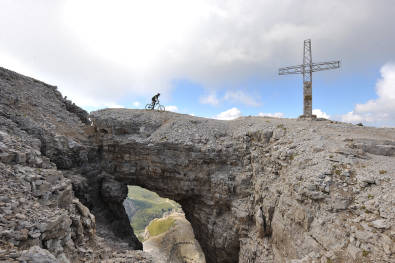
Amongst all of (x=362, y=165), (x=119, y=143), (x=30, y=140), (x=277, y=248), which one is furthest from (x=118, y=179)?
(x=362, y=165)

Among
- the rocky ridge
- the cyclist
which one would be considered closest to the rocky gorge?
the rocky ridge

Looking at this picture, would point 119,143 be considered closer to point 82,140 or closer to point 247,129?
point 82,140

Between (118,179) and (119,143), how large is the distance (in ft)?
17.2

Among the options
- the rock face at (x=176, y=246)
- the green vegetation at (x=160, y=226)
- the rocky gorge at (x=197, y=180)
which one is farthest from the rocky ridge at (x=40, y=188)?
the green vegetation at (x=160, y=226)

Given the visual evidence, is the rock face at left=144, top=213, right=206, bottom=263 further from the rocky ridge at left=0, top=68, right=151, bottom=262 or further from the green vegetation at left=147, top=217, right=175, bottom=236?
the rocky ridge at left=0, top=68, right=151, bottom=262

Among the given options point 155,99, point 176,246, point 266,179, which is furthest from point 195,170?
point 176,246

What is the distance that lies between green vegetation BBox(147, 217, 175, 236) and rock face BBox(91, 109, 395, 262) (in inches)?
739

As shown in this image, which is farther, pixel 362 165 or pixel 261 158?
pixel 261 158

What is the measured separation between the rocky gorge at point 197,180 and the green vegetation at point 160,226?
19.3m

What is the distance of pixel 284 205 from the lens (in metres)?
16.8

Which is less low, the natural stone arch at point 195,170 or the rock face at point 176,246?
the natural stone arch at point 195,170

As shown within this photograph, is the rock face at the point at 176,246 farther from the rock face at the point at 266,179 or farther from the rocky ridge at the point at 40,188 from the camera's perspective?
the rocky ridge at the point at 40,188

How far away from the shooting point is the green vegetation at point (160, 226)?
4583cm

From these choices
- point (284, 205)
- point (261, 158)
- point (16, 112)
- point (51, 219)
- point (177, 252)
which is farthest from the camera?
point (177, 252)
